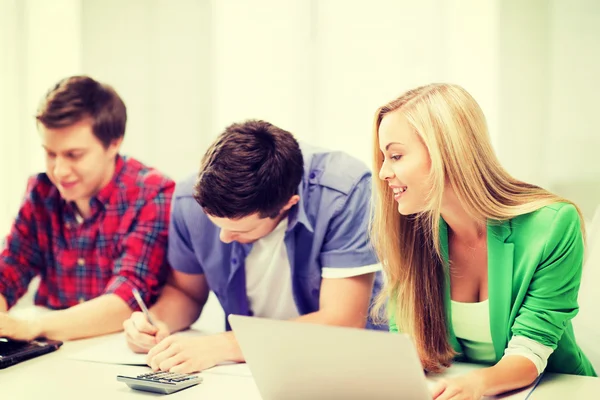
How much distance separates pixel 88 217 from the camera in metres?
1.93

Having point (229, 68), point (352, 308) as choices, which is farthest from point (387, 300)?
point (229, 68)

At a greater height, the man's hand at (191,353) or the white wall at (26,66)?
the white wall at (26,66)

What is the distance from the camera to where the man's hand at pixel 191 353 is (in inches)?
52.6

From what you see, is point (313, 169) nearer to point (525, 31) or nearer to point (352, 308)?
point (352, 308)

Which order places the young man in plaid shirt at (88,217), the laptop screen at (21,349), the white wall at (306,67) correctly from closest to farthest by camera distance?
1. the laptop screen at (21,349)
2. the young man in plaid shirt at (88,217)
3. the white wall at (306,67)

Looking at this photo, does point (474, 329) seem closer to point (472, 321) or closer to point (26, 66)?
point (472, 321)

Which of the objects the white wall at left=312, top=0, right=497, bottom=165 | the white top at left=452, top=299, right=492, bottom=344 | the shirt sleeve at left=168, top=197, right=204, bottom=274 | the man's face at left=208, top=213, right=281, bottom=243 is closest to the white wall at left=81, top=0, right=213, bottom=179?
the white wall at left=312, top=0, right=497, bottom=165

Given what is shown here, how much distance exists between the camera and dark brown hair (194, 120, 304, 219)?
1.42 m

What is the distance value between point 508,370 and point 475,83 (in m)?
1.28

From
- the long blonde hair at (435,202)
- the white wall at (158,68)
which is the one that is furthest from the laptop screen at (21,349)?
the white wall at (158,68)

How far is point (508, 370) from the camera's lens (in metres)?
1.16

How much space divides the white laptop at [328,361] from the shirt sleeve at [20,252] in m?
1.10

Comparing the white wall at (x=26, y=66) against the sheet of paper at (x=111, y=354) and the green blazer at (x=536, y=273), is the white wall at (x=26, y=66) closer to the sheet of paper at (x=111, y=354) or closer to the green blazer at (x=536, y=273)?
the sheet of paper at (x=111, y=354)

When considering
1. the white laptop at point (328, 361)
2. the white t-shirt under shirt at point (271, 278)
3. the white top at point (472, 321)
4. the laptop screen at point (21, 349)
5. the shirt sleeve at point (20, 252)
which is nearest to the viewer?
the white laptop at point (328, 361)
